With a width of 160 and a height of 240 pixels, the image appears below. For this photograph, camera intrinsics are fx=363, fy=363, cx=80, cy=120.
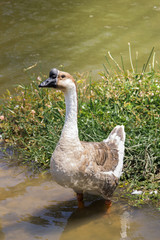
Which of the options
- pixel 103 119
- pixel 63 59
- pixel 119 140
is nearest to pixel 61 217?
pixel 119 140

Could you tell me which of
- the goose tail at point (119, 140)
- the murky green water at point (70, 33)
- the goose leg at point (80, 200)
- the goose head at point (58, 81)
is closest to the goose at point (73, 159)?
the goose head at point (58, 81)

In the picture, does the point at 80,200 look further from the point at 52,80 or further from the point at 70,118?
the point at 52,80

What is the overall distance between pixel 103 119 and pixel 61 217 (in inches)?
65.5

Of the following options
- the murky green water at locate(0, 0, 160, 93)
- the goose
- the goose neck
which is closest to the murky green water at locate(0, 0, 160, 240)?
the murky green water at locate(0, 0, 160, 93)

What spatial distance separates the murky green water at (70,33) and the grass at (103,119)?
216cm

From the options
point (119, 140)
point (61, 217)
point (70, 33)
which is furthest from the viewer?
point (70, 33)

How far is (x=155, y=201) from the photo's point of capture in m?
4.59

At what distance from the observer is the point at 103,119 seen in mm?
5539

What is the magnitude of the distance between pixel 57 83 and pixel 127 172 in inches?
68.3

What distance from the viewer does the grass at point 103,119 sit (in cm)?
500

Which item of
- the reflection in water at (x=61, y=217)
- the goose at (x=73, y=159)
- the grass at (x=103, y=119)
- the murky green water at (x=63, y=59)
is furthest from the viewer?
the grass at (x=103, y=119)

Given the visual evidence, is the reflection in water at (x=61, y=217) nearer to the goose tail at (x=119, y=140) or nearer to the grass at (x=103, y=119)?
the grass at (x=103, y=119)

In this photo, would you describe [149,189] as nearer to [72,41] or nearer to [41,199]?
[41,199]

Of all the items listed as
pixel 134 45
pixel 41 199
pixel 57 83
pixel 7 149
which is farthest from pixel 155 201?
pixel 134 45
